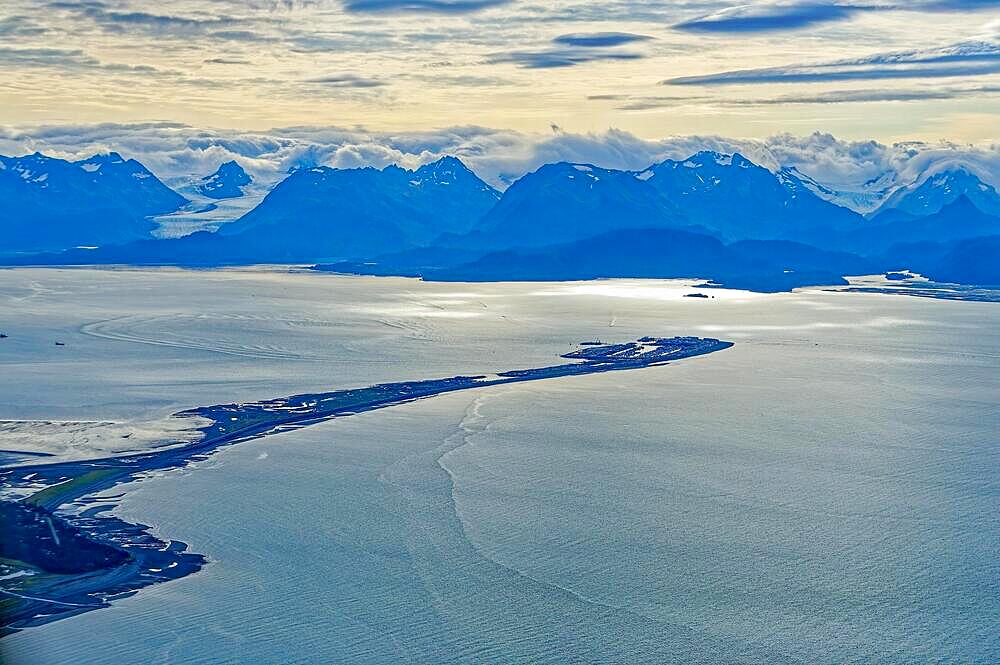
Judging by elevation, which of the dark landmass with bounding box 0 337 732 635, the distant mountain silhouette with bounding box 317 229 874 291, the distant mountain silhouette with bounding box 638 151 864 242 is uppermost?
the distant mountain silhouette with bounding box 638 151 864 242

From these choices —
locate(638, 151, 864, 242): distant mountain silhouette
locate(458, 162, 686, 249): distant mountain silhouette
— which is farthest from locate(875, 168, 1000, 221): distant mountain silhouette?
locate(458, 162, 686, 249): distant mountain silhouette

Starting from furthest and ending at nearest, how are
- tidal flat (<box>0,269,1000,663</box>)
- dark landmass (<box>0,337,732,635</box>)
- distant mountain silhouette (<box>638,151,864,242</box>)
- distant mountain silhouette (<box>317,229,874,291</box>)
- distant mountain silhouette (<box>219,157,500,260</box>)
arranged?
distant mountain silhouette (<box>638,151,864,242</box>) < distant mountain silhouette (<box>219,157,500,260</box>) < distant mountain silhouette (<box>317,229,874,291</box>) < dark landmass (<box>0,337,732,635</box>) < tidal flat (<box>0,269,1000,663</box>)

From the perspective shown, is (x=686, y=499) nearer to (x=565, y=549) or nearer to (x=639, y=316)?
(x=565, y=549)

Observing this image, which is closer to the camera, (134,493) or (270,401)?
(134,493)

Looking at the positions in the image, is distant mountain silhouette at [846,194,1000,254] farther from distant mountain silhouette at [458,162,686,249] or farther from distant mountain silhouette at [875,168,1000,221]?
distant mountain silhouette at [875,168,1000,221]

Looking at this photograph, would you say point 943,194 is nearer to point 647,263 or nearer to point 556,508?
point 647,263

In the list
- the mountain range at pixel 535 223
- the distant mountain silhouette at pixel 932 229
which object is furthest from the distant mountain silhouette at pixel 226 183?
the distant mountain silhouette at pixel 932 229

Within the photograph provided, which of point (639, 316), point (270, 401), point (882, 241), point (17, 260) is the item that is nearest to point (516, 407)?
point (270, 401)
